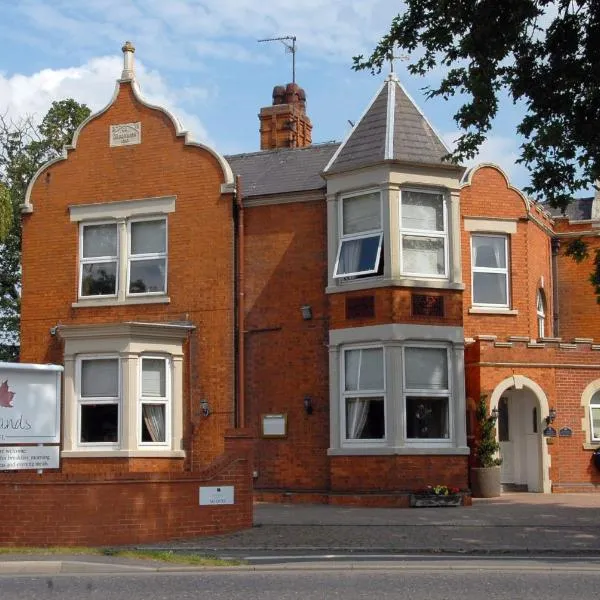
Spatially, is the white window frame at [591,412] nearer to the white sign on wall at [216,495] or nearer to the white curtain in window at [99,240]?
the white sign on wall at [216,495]

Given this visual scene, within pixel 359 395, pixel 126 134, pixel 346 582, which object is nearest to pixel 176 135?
pixel 126 134

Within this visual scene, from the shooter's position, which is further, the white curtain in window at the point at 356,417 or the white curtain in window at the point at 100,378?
the white curtain in window at the point at 100,378

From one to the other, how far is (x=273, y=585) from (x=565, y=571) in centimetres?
339

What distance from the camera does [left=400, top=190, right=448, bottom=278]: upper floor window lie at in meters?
21.2

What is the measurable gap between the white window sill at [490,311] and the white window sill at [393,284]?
2.78 metres

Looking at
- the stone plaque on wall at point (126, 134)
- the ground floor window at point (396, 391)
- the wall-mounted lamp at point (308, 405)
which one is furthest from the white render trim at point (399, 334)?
the stone plaque on wall at point (126, 134)

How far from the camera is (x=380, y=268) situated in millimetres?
21141

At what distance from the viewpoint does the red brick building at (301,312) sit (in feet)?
68.8

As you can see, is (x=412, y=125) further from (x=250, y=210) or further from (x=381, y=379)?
(x=381, y=379)

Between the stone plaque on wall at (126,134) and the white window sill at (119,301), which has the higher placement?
the stone plaque on wall at (126,134)

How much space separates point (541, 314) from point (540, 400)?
404 centimetres

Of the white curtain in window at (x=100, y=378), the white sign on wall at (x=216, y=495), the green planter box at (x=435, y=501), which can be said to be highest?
the white curtain in window at (x=100, y=378)

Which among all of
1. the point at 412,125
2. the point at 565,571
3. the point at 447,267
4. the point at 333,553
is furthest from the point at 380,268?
the point at 565,571

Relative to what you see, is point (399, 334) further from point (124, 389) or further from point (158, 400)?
point (124, 389)
